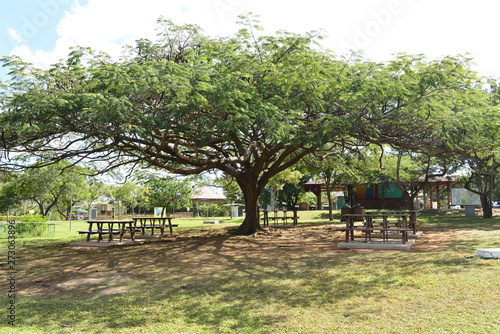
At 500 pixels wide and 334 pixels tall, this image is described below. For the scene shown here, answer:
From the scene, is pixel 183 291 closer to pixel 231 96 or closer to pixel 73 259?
pixel 231 96

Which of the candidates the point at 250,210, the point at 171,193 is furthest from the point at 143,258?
the point at 171,193

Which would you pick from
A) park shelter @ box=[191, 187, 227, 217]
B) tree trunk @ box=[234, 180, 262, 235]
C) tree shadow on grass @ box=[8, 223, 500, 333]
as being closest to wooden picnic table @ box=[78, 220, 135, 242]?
tree shadow on grass @ box=[8, 223, 500, 333]

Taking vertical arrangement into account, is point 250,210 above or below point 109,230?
above

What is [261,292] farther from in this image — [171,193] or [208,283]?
[171,193]

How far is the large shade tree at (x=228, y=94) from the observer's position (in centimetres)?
866

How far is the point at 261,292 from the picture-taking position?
6.58 metres

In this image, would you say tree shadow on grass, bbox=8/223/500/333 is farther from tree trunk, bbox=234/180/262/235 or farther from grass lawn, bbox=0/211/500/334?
tree trunk, bbox=234/180/262/235

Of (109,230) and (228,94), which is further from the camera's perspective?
(109,230)

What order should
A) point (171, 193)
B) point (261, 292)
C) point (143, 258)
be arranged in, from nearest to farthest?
point (261, 292) → point (143, 258) → point (171, 193)

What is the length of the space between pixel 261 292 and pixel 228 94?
13.8 feet

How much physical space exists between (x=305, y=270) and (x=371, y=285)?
1.75 metres

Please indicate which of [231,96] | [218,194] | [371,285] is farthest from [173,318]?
[218,194]

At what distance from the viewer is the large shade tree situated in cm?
866

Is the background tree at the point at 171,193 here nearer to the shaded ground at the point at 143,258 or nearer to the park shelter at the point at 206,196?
the park shelter at the point at 206,196
